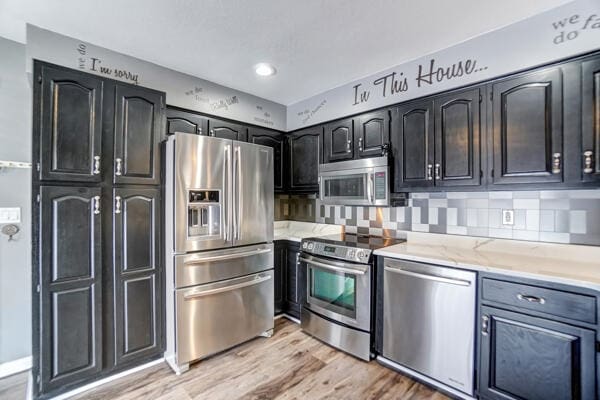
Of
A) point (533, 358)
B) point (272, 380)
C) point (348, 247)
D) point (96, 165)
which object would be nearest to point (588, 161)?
point (533, 358)

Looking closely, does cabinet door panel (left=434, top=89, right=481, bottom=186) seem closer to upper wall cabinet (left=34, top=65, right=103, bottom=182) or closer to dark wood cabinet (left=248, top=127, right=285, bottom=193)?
dark wood cabinet (left=248, top=127, right=285, bottom=193)

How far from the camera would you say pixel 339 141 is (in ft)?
9.43

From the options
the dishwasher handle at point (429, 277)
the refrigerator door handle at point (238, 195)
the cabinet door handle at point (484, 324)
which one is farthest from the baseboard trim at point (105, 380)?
the cabinet door handle at point (484, 324)

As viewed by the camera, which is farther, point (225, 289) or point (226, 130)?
point (226, 130)

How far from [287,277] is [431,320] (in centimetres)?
157

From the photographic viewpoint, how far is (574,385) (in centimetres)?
143

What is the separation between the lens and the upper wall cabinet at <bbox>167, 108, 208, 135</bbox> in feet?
8.33

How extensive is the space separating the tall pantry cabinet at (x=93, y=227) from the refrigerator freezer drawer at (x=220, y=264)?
0.79ft

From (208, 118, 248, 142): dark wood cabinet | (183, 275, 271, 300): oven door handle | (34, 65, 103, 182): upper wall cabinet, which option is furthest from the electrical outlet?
(34, 65, 103, 182): upper wall cabinet

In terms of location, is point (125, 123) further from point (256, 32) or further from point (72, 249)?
point (256, 32)

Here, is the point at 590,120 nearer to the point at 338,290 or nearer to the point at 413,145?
the point at 413,145

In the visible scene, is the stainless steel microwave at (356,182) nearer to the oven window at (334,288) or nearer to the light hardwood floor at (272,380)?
the oven window at (334,288)

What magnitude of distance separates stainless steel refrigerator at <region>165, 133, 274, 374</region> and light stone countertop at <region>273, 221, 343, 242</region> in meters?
0.41

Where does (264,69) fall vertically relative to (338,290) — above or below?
above
